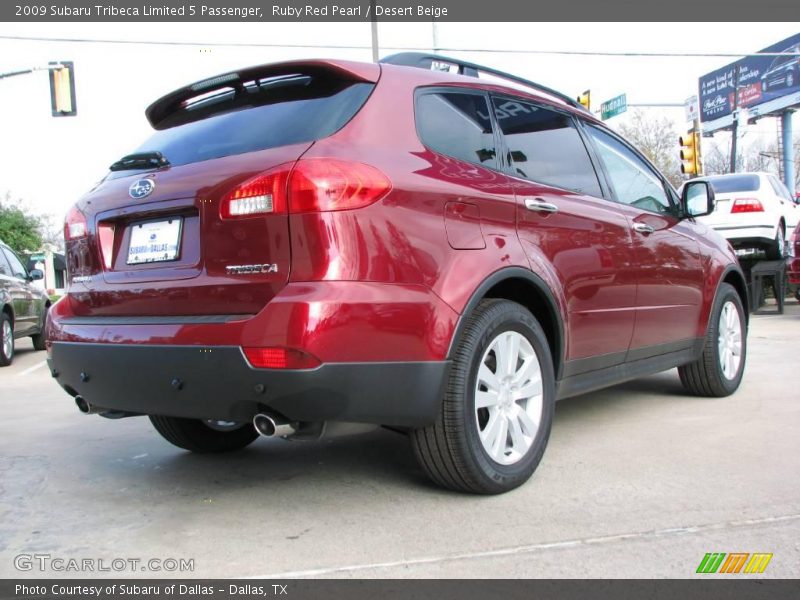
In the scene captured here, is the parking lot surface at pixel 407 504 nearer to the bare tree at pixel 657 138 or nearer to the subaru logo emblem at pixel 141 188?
the subaru logo emblem at pixel 141 188

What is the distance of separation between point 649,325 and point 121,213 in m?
2.94

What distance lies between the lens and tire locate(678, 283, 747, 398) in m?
5.02

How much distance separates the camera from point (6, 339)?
9.93 meters

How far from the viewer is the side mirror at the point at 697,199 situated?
4.95 meters

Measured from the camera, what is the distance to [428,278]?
278 cm

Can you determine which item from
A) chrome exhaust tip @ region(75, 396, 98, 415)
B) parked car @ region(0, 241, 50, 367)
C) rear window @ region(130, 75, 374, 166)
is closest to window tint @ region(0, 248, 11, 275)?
parked car @ region(0, 241, 50, 367)

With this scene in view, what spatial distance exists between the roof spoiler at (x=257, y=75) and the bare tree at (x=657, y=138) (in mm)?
38063

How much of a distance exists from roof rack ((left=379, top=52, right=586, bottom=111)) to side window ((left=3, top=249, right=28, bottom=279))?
9.46 meters

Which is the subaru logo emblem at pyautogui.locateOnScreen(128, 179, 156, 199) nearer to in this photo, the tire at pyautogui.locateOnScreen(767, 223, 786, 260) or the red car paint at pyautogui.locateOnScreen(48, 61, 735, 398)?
the red car paint at pyautogui.locateOnScreen(48, 61, 735, 398)

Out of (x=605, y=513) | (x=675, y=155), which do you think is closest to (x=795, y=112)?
(x=675, y=155)

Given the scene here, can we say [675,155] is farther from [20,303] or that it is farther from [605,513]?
[605,513]

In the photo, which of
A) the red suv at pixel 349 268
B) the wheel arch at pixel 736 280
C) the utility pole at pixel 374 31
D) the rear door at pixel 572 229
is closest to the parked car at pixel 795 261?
the wheel arch at pixel 736 280

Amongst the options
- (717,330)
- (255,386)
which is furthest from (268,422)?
(717,330)

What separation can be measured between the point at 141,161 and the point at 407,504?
1.88 metres
